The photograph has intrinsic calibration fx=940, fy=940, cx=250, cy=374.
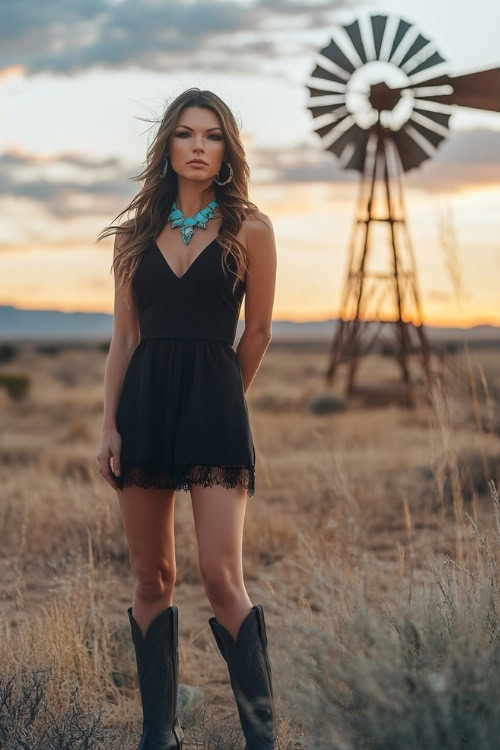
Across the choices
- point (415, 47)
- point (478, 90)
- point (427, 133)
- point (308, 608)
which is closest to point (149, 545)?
point (308, 608)

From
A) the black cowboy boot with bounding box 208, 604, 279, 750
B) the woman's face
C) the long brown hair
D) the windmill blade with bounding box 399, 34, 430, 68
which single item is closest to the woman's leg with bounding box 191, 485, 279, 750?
the black cowboy boot with bounding box 208, 604, 279, 750

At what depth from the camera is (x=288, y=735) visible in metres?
3.58

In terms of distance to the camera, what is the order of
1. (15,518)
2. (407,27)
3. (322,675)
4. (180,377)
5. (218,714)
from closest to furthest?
(322,675), (180,377), (218,714), (15,518), (407,27)

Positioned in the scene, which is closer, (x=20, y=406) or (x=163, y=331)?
(x=163, y=331)

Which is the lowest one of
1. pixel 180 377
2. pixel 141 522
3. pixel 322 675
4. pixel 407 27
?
pixel 322 675

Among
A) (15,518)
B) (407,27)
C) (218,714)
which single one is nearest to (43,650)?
(218,714)

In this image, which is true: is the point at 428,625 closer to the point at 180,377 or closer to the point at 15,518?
the point at 180,377

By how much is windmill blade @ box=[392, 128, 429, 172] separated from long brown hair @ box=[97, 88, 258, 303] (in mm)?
13535

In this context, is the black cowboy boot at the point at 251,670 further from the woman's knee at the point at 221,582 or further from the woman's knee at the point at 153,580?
the woman's knee at the point at 153,580

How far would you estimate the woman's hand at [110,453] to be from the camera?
335cm

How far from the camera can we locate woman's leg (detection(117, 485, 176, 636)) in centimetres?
336

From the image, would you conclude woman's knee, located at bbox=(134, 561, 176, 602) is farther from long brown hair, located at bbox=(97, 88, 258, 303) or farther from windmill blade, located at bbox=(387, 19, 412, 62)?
windmill blade, located at bbox=(387, 19, 412, 62)

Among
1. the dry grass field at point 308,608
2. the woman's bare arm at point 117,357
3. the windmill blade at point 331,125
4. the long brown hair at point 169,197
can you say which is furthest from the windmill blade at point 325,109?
the woman's bare arm at point 117,357

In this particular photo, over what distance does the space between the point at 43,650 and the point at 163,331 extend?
67.9 inches
